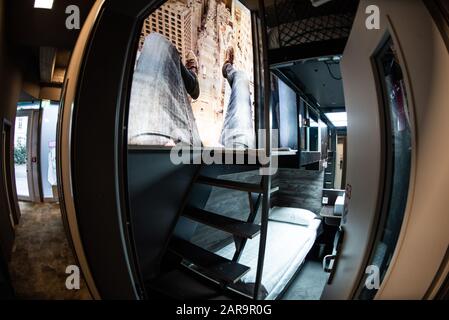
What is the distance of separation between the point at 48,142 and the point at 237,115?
1.53m

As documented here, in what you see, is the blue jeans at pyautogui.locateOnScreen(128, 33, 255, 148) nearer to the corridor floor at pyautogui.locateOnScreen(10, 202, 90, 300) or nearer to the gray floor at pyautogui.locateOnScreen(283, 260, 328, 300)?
the corridor floor at pyautogui.locateOnScreen(10, 202, 90, 300)

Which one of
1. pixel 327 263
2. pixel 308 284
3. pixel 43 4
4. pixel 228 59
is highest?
pixel 228 59

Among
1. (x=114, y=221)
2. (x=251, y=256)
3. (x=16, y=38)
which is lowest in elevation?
(x=251, y=256)

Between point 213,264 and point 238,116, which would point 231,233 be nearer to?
point 213,264

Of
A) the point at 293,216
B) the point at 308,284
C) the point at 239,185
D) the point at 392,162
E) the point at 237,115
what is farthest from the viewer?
the point at 293,216

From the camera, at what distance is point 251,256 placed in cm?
206

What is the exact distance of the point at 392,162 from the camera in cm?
73

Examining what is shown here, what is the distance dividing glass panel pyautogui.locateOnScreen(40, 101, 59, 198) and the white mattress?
1.41m

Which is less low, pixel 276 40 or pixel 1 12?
pixel 276 40

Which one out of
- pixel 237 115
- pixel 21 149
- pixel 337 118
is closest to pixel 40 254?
pixel 21 149
